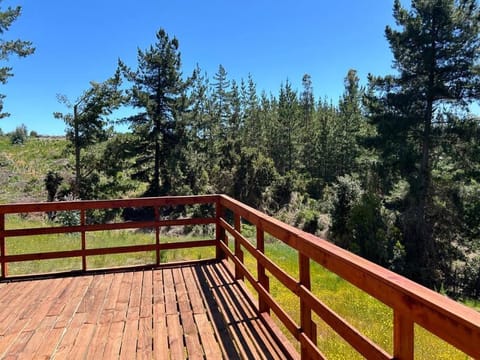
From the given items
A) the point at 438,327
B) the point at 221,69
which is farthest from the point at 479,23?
the point at 221,69

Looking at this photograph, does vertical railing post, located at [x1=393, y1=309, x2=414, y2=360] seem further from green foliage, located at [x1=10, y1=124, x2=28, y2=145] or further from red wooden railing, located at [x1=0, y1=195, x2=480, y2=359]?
green foliage, located at [x1=10, y1=124, x2=28, y2=145]

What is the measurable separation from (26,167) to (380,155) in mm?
24752

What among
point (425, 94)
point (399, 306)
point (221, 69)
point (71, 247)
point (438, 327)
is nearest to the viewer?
point (438, 327)

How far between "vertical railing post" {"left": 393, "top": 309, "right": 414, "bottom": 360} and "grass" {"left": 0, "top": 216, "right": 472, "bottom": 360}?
89.9 inches

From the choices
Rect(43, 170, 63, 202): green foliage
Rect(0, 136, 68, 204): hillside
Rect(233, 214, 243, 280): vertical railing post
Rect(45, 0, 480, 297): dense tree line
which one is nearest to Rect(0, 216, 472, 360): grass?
Rect(233, 214, 243, 280): vertical railing post

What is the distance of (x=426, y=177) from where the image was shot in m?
16.5

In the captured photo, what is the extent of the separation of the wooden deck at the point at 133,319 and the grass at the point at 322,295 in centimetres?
88

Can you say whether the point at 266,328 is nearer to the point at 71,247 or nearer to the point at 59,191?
the point at 71,247

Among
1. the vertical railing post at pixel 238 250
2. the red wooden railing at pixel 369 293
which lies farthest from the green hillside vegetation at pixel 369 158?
the red wooden railing at pixel 369 293

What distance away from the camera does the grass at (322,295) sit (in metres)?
3.69

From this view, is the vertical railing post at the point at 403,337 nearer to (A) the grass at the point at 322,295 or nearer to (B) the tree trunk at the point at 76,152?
(A) the grass at the point at 322,295

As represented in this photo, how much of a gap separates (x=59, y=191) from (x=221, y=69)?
25574 mm

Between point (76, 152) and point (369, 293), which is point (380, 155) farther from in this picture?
point (369, 293)

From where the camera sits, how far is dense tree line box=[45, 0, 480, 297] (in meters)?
15.1
